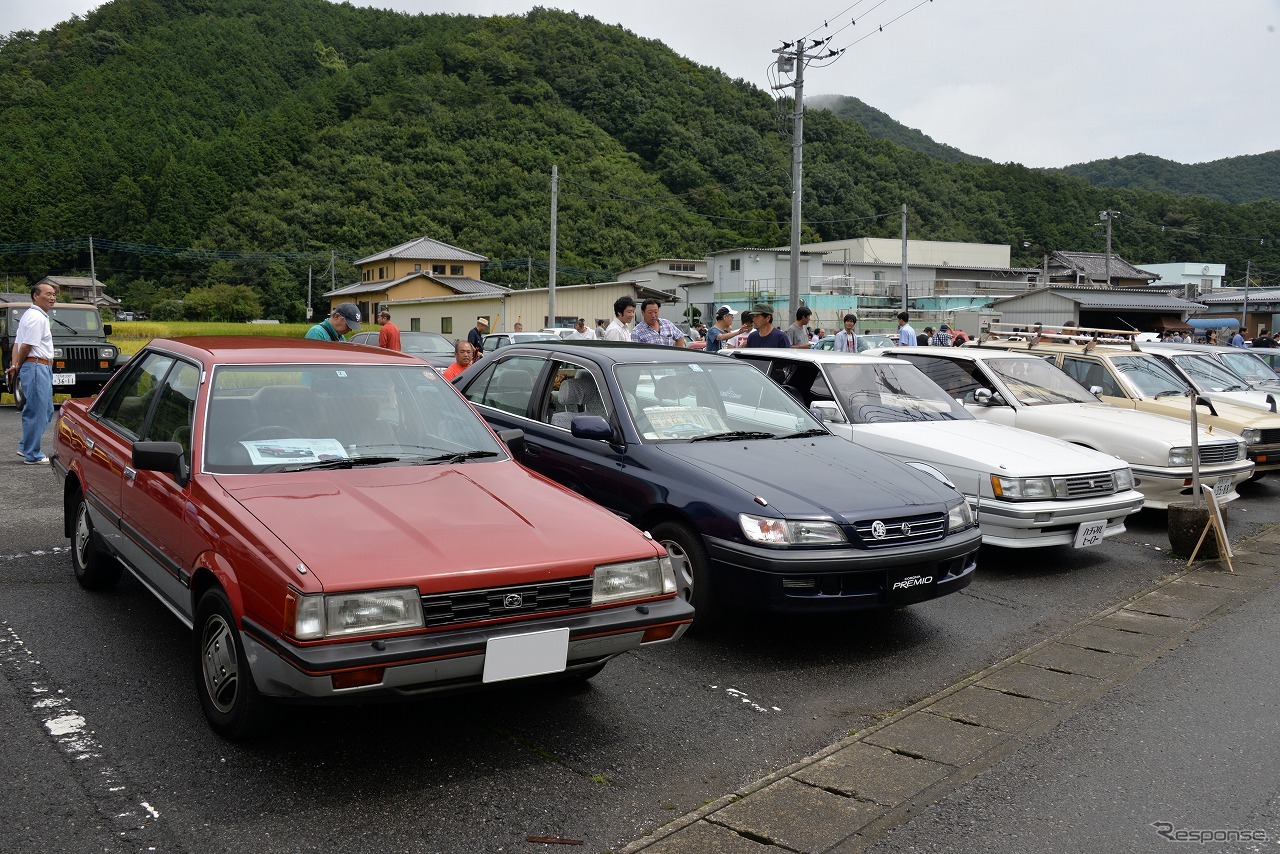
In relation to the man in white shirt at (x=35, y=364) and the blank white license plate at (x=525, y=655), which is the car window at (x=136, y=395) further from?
the man in white shirt at (x=35, y=364)

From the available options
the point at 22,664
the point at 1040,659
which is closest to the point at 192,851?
the point at 22,664

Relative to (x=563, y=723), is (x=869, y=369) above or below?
above

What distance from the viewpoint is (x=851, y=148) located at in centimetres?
6881

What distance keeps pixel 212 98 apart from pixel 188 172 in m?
12.1

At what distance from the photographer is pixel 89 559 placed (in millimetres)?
5305

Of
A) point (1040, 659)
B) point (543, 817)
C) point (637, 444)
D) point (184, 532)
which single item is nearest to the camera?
point (543, 817)

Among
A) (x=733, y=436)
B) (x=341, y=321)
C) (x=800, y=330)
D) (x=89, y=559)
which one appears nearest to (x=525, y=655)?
(x=733, y=436)

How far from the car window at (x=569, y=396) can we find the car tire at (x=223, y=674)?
2.73 m

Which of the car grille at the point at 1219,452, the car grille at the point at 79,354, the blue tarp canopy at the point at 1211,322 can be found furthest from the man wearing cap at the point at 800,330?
the blue tarp canopy at the point at 1211,322

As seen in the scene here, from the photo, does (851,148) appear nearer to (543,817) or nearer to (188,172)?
(188,172)

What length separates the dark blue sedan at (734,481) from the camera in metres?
4.69

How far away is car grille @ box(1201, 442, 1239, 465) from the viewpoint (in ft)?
27.2

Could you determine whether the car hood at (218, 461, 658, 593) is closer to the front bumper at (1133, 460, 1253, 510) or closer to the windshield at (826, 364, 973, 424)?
the windshield at (826, 364, 973, 424)

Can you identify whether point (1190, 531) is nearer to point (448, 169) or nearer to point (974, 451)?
point (974, 451)
